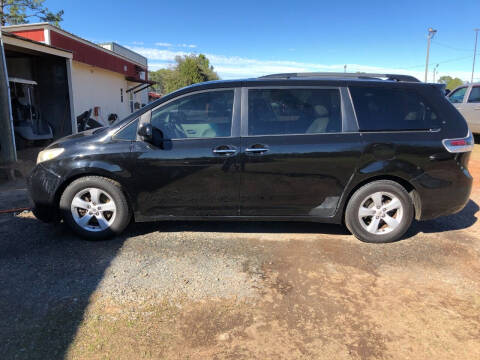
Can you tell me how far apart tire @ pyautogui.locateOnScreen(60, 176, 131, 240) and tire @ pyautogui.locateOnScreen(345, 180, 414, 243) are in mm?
2540

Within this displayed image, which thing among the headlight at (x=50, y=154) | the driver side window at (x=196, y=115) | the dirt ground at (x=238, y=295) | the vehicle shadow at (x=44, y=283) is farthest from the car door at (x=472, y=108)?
the headlight at (x=50, y=154)

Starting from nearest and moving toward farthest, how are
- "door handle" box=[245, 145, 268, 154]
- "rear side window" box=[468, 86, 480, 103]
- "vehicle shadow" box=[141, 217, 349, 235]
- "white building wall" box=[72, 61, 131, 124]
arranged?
"door handle" box=[245, 145, 268, 154] < "vehicle shadow" box=[141, 217, 349, 235] < "rear side window" box=[468, 86, 480, 103] < "white building wall" box=[72, 61, 131, 124]

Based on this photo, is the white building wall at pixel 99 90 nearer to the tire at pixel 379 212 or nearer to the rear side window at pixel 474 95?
the tire at pixel 379 212

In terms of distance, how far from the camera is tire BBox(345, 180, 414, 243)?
397 centimetres

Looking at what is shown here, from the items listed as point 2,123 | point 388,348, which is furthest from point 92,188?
point 2,123

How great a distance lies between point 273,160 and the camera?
12.6 ft

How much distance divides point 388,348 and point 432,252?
189 centimetres

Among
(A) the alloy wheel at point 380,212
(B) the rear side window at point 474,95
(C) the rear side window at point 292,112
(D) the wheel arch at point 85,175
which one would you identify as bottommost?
(A) the alloy wheel at point 380,212

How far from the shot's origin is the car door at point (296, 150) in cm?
384

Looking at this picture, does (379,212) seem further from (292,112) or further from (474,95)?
(474,95)

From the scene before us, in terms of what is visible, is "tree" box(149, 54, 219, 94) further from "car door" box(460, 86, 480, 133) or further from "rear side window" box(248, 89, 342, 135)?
"rear side window" box(248, 89, 342, 135)

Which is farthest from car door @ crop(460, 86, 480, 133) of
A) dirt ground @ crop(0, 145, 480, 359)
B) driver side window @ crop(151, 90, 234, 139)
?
driver side window @ crop(151, 90, 234, 139)

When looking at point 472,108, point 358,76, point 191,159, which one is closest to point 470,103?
point 472,108

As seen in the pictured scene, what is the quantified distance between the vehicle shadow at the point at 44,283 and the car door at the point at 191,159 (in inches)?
30.5
